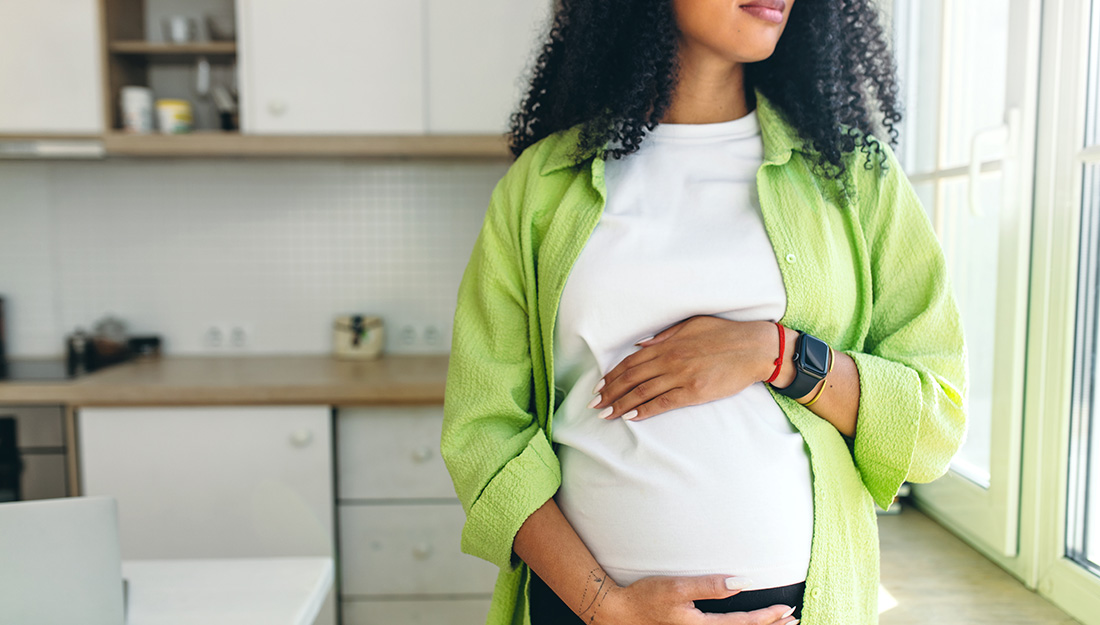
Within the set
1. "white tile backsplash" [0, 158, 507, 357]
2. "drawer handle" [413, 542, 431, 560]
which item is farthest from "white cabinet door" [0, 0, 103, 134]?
"drawer handle" [413, 542, 431, 560]

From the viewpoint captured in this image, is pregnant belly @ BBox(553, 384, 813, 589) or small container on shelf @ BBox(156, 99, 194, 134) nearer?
pregnant belly @ BBox(553, 384, 813, 589)

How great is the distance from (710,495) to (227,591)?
568 millimetres

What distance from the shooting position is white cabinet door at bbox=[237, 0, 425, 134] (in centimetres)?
204

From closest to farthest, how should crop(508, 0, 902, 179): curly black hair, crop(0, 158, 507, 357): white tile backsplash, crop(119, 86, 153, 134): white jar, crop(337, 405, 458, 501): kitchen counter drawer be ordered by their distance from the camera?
crop(508, 0, 902, 179): curly black hair → crop(337, 405, 458, 501): kitchen counter drawer → crop(119, 86, 153, 134): white jar → crop(0, 158, 507, 357): white tile backsplash

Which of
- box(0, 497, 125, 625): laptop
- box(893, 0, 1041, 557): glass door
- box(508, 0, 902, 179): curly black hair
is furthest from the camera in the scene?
box(893, 0, 1041, 557): glass door

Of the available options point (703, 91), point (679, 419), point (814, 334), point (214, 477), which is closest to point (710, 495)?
point (679, 419)

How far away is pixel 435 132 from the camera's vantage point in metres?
2.09

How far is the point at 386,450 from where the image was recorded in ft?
6.61

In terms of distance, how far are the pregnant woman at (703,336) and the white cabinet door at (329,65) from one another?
3.83 feet

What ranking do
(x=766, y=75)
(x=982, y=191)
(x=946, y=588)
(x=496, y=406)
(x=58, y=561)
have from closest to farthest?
(x=58, y=561)
(x=496, y=406)
(x=766, y=75)
(x=946, y=588)
(x=982, y=191)

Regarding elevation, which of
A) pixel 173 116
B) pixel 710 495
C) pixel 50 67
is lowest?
pixel 710 495

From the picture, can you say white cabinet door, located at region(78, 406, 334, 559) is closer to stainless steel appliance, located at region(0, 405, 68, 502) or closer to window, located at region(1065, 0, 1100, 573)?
stainless steel appliance, located at region(0, 405, 68, 502)

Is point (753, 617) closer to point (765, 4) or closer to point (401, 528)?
point (765, 4)

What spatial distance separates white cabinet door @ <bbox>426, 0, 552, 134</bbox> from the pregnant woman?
1104 millimetres
